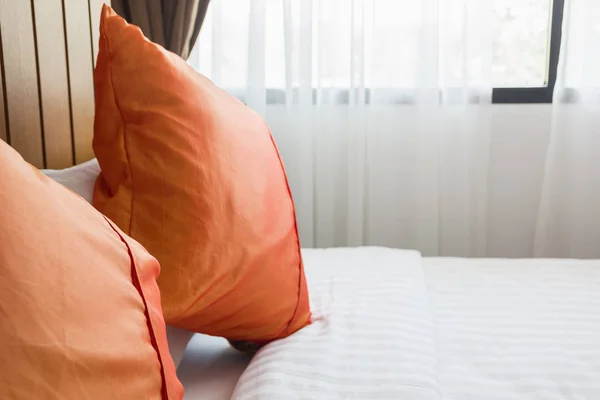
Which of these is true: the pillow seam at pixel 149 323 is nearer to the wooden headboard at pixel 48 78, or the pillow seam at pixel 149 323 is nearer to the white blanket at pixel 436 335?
the white blanket at pixel 436 335

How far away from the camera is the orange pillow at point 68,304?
1.51ft

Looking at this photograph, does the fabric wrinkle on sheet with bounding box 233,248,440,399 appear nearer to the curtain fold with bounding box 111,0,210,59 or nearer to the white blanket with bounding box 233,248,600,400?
the white blanket with bounding box 233,248,600,400

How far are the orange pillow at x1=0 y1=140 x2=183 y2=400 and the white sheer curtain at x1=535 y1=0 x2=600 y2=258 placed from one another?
65.3 inches

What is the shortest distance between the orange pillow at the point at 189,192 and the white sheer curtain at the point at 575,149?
132cm

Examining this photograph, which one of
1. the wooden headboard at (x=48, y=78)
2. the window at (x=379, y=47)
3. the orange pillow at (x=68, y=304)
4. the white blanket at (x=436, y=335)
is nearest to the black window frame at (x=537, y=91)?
the window at (x=379, y=47)

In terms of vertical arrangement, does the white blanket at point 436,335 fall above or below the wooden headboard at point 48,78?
below

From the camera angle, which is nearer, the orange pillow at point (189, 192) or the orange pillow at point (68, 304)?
the orange pillow at point (68, 304)

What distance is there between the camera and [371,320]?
100 cm

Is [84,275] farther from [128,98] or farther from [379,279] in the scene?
[379,279]

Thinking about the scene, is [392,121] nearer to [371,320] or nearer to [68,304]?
[371,320]

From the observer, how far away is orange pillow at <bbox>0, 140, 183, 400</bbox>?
0.46 m

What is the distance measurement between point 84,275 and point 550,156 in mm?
1721

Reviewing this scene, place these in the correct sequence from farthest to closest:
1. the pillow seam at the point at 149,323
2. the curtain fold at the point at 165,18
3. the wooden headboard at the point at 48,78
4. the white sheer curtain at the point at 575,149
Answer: the white sheer curtain at the point at 575,149 → the curtain fold at the point at 165,18 → the wooden headboard at the point at 48,78 → the pillow seam at the point at 149,323

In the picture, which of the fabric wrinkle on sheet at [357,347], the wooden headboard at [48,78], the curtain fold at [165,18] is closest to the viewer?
the fabric wrinkle on sheet at [357,347]
